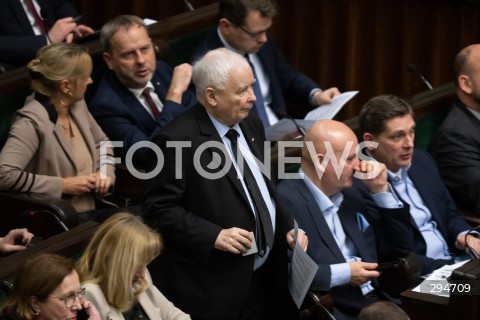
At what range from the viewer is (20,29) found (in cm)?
344

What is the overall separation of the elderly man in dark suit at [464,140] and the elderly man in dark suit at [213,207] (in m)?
0.89

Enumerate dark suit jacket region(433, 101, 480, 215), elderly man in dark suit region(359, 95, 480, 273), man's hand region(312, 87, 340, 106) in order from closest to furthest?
elderly man in dark suit region(359, 95, 480, 273) < dark suit jacket region(433, 101, 480, 215) < man's hand region(312, 87, 340, 106)

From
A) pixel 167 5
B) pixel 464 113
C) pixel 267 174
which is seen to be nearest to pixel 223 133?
pixel 267 174

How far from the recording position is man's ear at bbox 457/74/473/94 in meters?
3.32

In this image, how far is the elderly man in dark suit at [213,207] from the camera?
7.90 ft

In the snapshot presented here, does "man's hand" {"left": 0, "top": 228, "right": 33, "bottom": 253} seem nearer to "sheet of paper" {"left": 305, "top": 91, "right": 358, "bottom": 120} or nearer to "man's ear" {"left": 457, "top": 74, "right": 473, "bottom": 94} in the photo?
"sheet of paper" {"left": 305, "top": 91, "right": 358, "bottom": 120}

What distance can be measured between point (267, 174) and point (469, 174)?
Answer: 2.98 ft

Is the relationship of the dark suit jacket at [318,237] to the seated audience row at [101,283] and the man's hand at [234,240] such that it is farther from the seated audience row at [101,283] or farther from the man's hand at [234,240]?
the seated audience row at [101,283]

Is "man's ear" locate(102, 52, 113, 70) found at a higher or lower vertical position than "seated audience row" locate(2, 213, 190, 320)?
higher

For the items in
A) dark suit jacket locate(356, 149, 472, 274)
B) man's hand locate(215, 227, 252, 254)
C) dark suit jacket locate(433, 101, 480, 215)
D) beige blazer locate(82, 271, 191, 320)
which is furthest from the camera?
dark suit jacket locate(433, 101, 480, 215)

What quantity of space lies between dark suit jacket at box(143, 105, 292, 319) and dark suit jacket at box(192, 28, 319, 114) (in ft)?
3.51

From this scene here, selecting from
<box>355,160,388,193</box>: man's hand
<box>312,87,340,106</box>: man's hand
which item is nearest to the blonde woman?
<box>355,160,388,193</box>: man's hand

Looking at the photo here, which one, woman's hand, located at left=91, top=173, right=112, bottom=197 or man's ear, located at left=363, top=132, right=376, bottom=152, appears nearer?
woman's hand, located at left=91, top=173, right=112, bottom=197

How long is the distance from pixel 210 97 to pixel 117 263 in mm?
487
